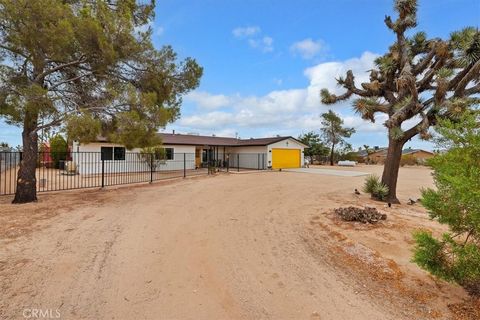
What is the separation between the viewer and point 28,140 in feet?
28.1

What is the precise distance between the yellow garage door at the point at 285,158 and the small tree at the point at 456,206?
2247 cm

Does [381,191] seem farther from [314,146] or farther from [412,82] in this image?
[314,146]

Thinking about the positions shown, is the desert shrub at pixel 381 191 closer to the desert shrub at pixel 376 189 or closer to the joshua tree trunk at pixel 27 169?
the desert shrub at pixel 376 189

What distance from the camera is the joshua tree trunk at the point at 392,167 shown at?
1033cm

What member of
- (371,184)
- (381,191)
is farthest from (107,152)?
(381,191)

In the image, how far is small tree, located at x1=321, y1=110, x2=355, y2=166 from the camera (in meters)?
34.3

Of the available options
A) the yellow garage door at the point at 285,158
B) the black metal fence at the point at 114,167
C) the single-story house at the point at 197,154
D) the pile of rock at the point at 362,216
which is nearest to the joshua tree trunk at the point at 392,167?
the pile of rock at the point at 362,216

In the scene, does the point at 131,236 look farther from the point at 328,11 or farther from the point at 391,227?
the point at 328,11

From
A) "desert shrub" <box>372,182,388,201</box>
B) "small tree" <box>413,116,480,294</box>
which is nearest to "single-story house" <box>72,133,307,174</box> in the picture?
"desert shrub" <box>372,182,388,201</box>

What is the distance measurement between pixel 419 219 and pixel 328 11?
886cm

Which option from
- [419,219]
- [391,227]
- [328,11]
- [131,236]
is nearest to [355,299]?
[391,227]

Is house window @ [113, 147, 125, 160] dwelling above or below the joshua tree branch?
below

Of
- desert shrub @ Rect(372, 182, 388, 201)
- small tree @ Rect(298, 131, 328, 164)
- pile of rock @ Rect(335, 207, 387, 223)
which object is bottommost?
pile of rock @ Rect(335, 207, 387, 223)

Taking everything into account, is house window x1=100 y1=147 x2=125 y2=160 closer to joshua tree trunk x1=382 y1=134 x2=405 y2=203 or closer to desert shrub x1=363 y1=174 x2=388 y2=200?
desert shrub x1=363 y1=174 x2=388 y2=200
